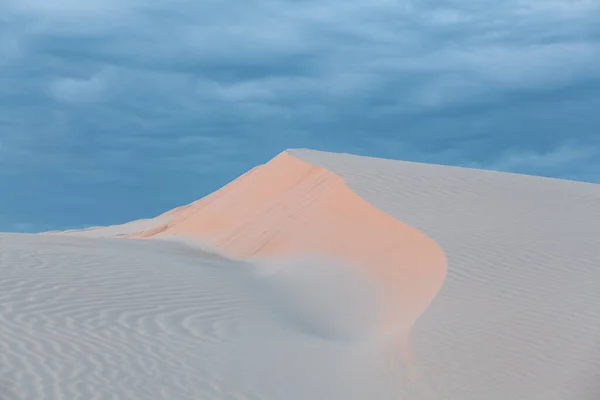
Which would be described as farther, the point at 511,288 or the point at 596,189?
the point at 596,189

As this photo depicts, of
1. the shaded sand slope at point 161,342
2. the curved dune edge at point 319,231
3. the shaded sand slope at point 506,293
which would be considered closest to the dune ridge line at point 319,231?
the curved dune edge at point 319,231

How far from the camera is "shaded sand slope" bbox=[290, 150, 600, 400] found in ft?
26.2

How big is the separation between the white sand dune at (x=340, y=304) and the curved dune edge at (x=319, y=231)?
5 centimetres

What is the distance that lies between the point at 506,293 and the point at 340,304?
265 cm

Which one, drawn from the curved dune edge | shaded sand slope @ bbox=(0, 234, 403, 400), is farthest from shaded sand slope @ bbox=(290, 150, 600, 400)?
shaded sand slope @ bbox=(0, 234, 403, 400)

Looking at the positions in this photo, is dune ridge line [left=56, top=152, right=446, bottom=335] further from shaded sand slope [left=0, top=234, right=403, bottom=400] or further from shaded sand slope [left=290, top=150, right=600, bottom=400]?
shaded sand slope [left=0, top=234, right=403, bottom=400]

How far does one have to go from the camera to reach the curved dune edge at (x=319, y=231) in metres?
11.1

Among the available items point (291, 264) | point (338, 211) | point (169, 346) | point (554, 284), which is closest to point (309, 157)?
point (338, 211)

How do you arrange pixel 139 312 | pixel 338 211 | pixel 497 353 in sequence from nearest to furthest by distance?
pixel 497 353 < pixel 139 312 < pixel 338 211

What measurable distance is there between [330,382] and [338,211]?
790 cm

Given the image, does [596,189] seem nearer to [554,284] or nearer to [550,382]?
[554,284]

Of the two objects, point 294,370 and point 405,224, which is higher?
point 405,224

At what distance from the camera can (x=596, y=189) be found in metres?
18.0

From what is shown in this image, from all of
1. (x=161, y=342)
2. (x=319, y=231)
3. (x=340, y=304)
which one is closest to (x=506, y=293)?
(x=340, y=304)
